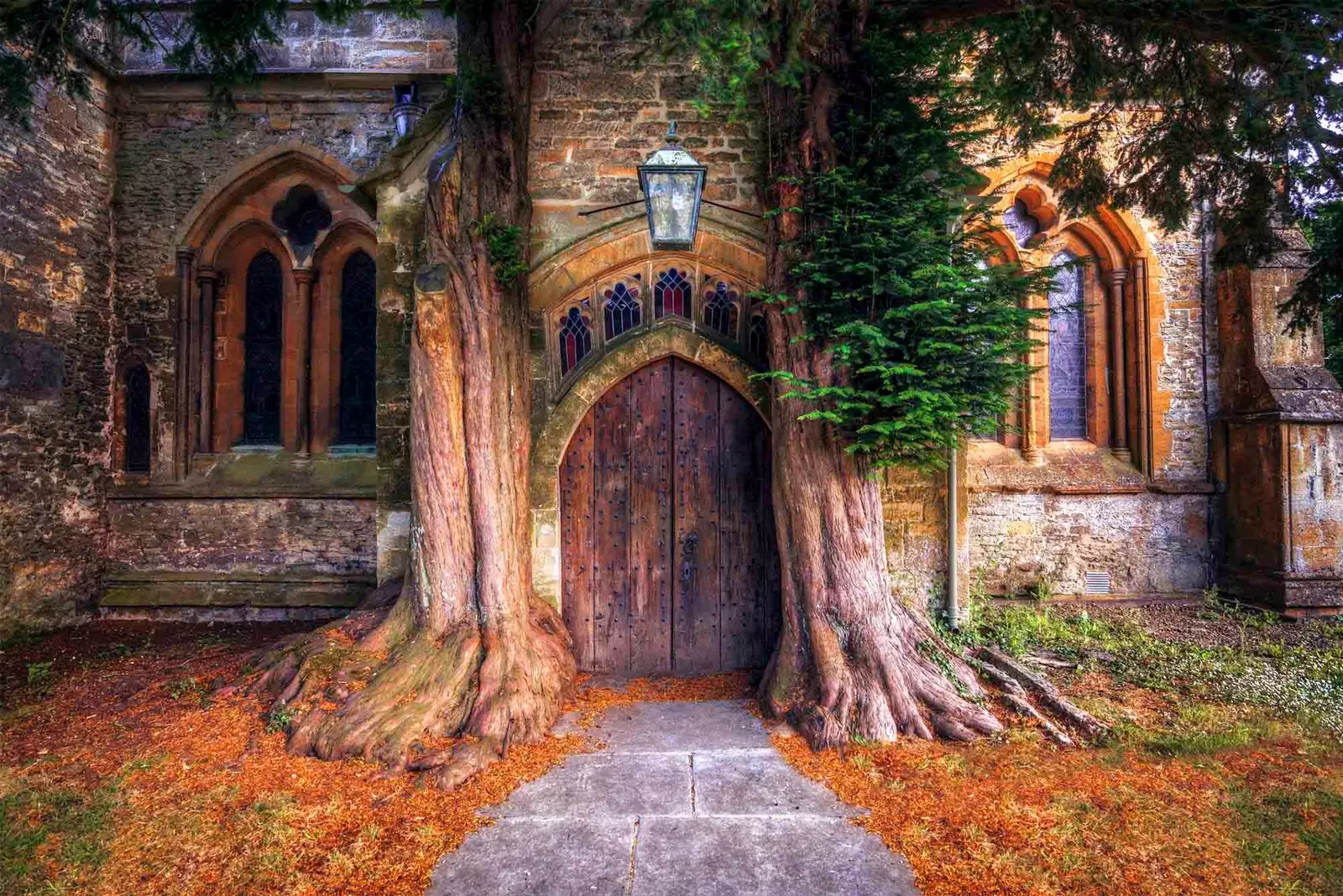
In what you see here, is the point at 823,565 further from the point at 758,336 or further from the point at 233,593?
the point at 233,593

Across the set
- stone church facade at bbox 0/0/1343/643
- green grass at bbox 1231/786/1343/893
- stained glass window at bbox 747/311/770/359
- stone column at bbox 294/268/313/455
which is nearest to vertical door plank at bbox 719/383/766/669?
stained glass window at bbox 747/311/770/359

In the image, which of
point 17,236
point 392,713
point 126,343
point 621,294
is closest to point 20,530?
point 126,343

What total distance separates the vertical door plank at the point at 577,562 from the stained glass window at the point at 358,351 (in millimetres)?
3724

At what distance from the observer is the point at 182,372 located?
7430 mm

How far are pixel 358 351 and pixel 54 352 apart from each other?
2823 millimetres

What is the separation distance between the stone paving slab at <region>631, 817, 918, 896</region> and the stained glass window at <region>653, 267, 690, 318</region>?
12.1 ft

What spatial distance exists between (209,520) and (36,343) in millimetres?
2343

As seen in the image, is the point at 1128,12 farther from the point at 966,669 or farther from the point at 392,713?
the point at 392,713

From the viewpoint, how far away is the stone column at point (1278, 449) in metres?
6.56

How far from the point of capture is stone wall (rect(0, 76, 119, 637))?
625 cm

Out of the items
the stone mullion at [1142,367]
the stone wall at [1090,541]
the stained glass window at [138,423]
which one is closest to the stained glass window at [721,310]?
the stone wall at [1090,541]

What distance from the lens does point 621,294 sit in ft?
17.7

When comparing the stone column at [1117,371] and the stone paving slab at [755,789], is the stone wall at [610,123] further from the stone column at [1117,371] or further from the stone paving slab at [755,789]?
the stone column at [1117,371]

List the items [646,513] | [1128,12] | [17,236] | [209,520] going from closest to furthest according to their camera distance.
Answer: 1. [1128,12]
2. [646,513]
3. [17,236]
4. [209,520]
